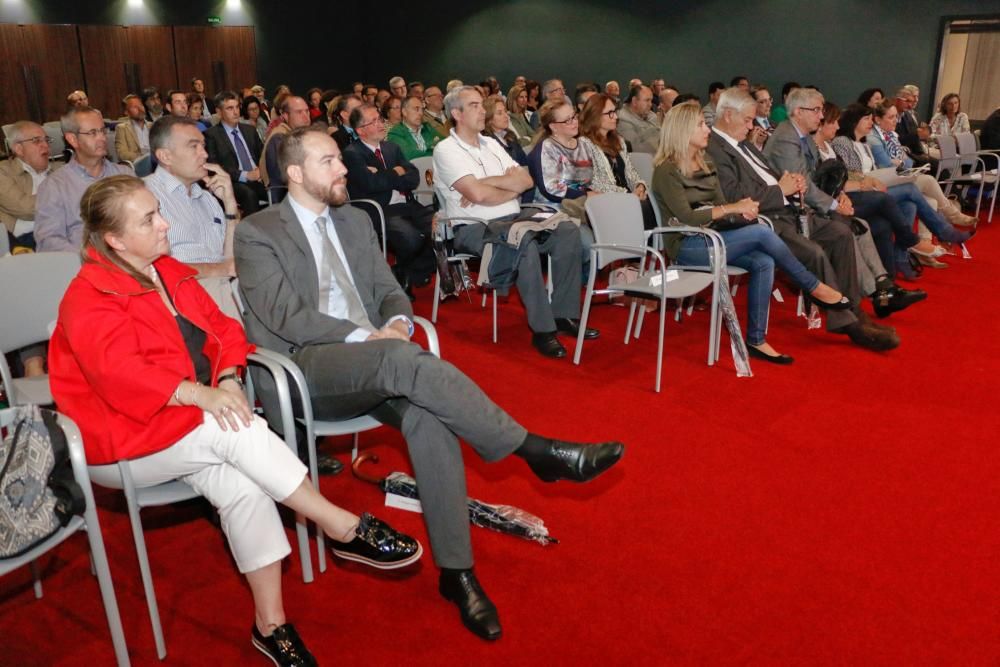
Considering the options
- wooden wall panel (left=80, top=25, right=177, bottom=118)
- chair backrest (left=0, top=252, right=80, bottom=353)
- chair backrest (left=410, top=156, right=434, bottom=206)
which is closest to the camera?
chair backrest (left=0, top=252, right=80, bottom=353)

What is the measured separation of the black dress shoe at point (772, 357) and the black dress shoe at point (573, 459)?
2072mm

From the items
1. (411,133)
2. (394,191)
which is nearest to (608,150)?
(394,191)

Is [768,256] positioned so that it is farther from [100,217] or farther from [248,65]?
[248,65]

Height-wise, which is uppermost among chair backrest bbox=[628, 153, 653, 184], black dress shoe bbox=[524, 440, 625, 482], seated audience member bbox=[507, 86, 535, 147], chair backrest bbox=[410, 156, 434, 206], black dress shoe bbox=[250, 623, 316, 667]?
→ seated audience member bbox=[507, 86, 535, 147]

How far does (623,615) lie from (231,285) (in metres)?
1.64

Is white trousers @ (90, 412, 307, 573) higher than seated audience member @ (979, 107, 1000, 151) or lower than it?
lower

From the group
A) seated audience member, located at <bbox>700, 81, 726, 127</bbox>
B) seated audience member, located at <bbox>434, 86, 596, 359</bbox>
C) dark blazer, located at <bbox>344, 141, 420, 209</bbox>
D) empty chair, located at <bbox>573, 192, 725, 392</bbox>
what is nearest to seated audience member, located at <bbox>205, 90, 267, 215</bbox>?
dark blazer, located at <bbox>344, 141, 420, 209</bbox>

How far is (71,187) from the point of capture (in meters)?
3.46

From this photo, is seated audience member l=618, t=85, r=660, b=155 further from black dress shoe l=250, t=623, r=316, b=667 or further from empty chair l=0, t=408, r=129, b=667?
empty chair l=0, t=408, r=129, b=667

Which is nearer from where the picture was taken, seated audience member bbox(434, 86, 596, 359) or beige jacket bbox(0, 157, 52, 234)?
seated audience member bbox(434, 86, 596, 359)

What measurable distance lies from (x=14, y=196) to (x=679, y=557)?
160 inches

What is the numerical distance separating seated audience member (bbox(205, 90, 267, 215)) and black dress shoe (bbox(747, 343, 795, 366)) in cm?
415

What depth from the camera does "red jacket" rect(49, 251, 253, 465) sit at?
6.25 ft

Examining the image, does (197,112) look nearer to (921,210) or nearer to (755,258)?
(755,258)
